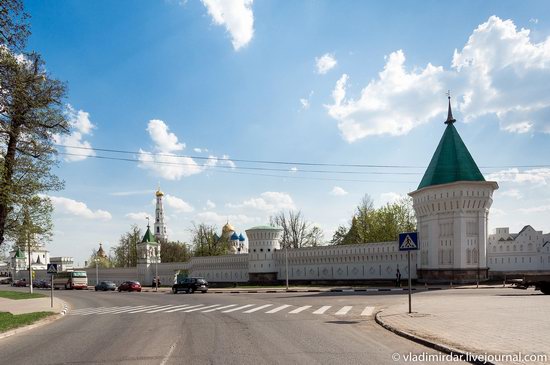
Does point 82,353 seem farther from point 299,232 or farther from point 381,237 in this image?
point 299,232

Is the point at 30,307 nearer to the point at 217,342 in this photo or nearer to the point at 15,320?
the point at 15,320

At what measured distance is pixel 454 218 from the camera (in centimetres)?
3716

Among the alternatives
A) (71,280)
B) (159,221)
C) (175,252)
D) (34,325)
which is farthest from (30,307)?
(159,221)

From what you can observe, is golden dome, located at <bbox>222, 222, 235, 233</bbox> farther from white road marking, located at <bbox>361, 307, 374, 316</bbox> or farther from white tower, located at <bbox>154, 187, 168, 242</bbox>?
white road marking, located at <bbox>361, 307, 374, 316</bbox>

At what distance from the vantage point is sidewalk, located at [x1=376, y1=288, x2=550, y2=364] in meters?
9.66

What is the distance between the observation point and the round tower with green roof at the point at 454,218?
36500 mm

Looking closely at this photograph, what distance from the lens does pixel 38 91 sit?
20.0 meters

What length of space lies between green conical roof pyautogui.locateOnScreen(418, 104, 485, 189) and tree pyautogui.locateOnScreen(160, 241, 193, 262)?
6505 centimetres

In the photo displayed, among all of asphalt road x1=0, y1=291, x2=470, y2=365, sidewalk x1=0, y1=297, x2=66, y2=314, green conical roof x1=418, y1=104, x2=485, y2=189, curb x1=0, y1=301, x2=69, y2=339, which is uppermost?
green conical roof x1=418, y1=104, x2=485, y2=189

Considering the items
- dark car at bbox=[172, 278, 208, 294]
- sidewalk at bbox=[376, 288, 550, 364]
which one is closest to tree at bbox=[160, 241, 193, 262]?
dark car at bbox=[172, 278, 208, 294]

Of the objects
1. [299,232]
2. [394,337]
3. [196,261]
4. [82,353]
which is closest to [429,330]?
[394,337]

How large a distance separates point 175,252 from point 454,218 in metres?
71.9

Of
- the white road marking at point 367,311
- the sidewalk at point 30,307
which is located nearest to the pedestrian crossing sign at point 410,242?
the white road marking at point 367,311

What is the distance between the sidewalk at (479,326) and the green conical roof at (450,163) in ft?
65.0
